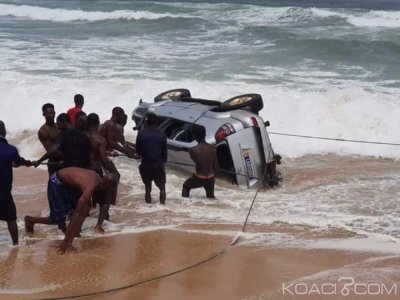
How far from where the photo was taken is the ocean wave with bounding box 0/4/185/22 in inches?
1251

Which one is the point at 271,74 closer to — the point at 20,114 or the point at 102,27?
the point at 20,114

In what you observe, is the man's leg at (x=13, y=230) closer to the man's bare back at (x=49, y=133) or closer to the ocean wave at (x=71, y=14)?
the man's bare back at (x=49, y=133)

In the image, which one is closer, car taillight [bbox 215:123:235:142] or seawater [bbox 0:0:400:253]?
seawater [bbox 0:0:400:253]

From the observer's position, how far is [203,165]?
877cm

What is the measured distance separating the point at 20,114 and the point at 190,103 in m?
5.75

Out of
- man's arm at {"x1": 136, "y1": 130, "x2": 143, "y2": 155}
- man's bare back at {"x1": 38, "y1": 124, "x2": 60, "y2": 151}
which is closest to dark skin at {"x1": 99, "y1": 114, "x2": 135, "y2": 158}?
man's arm at {"x1": 136, "y1": 130, "x2": 143, "y2": 155}

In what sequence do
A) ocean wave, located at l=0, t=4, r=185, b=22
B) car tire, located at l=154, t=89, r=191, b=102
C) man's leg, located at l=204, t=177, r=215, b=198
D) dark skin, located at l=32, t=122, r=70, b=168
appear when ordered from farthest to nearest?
1. ocean wave, located at l=0, t=4, r=185, b=22
2. car tire, located at l=154, t=89, r=191, b=102
3. man's leg, located at l=204, t=177, r=215, b=198
4. dark skin, located at l=32, t=122, r=70, b=168

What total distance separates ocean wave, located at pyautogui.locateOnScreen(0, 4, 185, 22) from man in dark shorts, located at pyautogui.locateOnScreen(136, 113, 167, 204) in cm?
2305

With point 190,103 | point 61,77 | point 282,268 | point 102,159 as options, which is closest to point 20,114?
point 61,77

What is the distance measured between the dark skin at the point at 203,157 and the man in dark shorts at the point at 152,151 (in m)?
0.50

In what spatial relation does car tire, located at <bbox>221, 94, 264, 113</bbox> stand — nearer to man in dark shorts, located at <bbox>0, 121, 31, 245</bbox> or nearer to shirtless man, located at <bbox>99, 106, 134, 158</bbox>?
shirtless man, located at <bbox>99, 106, 134, 158</bbox>

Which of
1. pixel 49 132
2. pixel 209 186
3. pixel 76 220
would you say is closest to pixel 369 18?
pixel 209 186

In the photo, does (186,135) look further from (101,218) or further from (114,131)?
(101,218)

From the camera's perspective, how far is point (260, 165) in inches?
366
